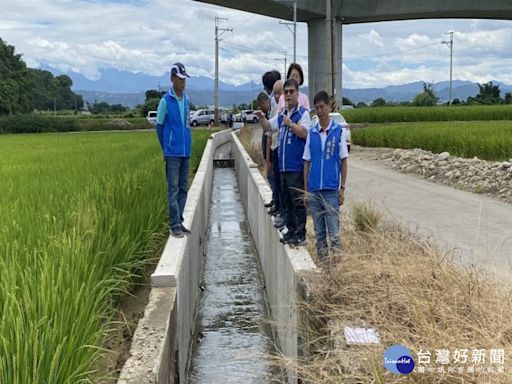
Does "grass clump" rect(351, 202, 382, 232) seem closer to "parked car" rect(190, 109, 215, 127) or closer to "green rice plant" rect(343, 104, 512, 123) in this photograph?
"green rice plant" rect(343, 104, 512, 123)

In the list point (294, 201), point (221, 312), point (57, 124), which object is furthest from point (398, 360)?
point (57, 124)

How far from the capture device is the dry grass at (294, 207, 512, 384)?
301 centimetres

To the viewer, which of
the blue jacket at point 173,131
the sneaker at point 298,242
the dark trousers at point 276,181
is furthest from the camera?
the dark trousers at point 276,181

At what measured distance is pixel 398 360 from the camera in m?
2.96

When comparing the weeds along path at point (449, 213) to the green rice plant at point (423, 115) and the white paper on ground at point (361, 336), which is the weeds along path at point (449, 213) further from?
the green rice plant at point (423, 115)

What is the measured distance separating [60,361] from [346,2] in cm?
4660

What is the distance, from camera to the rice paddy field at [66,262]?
9.51ft

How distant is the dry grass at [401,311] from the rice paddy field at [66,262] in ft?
4.17

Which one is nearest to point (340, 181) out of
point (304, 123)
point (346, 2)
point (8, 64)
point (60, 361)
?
point (304, 123)

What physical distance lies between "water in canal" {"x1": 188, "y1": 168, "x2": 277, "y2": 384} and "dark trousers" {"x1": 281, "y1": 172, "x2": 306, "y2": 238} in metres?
1.20

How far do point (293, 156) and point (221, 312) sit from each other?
2871 millimetres

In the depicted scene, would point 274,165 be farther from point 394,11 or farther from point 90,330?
point 394,11

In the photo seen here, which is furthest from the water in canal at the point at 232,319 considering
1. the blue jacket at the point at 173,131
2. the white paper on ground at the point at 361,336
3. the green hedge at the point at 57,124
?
the green hedge at the point at 57,124

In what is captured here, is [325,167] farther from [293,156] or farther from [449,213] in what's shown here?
[449,213]
